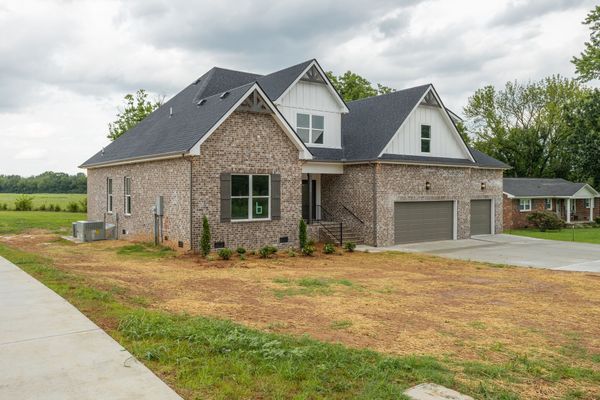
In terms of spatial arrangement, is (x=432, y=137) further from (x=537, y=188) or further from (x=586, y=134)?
(x=537, y=188)

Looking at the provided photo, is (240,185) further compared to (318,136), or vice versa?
(318,136)

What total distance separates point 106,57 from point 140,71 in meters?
6.53

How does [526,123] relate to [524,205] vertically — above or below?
above

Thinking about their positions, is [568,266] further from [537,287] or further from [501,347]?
[501,347]

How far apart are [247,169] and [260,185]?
92cm

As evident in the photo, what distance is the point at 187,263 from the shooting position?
14.6m

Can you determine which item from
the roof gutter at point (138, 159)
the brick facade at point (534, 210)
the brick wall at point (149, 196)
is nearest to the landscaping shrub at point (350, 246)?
the brick wall at point (149, 196)

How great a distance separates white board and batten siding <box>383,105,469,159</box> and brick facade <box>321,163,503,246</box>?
0.77m

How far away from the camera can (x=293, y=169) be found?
18.4 meters

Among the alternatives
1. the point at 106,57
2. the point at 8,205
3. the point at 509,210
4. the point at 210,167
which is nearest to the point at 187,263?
the point at 210,167

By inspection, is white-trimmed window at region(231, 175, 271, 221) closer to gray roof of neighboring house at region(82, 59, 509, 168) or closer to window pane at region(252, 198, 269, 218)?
window pane at region(252, 198, 269, 218)

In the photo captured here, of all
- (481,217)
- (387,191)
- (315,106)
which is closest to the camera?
(387,191)

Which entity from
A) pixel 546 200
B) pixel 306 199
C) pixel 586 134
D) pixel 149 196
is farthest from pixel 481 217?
pixel 149 196

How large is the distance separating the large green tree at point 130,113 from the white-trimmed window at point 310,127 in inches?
1007
